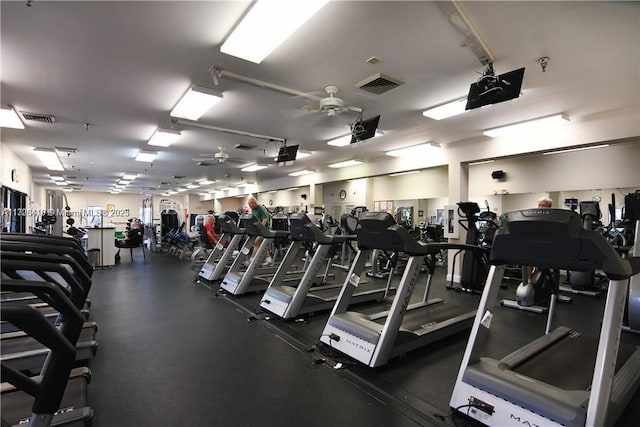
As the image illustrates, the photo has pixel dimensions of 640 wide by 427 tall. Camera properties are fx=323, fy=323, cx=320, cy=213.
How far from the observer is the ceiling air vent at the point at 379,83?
3.73 metres

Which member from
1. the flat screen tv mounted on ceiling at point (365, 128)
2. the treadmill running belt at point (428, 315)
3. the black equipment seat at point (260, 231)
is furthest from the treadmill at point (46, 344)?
the flat screen tv mounted on ceiling at point (365, 128)

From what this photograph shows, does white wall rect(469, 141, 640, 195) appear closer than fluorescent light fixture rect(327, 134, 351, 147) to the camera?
No

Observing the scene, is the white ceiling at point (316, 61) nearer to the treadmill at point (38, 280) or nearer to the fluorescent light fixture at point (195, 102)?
the fluorescent light fixture at point (195, 102)

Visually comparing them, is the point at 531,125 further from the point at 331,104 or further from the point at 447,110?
the point at 331,104

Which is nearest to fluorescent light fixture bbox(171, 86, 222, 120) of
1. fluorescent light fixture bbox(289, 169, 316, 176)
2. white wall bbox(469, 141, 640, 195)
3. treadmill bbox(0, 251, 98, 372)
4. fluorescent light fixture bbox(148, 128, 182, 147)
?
fluorescent light fixture bbox(148, 128, 182, 147)

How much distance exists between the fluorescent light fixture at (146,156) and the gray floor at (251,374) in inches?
180

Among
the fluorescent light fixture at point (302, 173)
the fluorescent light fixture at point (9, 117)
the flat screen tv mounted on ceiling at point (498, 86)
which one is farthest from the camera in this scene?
the fluorescent light fixture at point (302, 173)

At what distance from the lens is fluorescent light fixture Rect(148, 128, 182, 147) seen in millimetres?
5930

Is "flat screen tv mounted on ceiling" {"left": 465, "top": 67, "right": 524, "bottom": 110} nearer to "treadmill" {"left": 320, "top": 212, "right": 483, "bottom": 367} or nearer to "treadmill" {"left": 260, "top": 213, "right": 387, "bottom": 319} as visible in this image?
"treadmill" {"left": 320, "top": 212, "right": 483, "bottom": 367}

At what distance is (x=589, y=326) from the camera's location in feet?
13.0

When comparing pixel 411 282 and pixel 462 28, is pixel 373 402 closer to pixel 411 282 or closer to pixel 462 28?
pixel 411 282

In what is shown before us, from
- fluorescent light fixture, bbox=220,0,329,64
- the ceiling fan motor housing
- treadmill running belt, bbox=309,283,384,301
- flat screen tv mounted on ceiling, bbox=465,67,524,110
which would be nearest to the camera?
fluorescent light fixture, bbox=220,0,329,64

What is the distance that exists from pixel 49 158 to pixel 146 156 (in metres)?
2.79

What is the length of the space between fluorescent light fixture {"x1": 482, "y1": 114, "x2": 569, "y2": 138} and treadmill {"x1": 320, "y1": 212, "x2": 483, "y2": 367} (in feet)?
9.82
